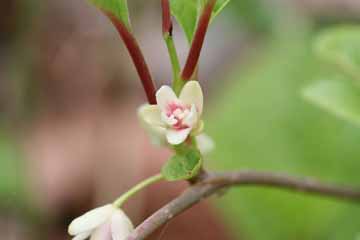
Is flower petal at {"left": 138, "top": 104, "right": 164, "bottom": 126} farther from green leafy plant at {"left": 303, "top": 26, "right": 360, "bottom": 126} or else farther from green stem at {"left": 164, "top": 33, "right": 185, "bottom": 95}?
green leafy plant at {"left": 303, "top": 26, "right": 360, "bottom": 126}

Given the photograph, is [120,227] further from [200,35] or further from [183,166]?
[200,35]

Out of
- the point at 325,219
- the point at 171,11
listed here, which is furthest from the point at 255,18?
the point at 171,11

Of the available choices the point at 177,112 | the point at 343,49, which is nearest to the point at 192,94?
the point at 177,112

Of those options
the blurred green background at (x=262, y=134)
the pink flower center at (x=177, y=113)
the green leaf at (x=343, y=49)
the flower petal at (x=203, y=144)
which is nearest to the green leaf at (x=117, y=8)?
the pink flower center at (x=177, y=113)

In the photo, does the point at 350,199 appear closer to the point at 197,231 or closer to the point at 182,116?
the point at 182,116

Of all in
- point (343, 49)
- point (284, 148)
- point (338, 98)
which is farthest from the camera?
point (284, 148)

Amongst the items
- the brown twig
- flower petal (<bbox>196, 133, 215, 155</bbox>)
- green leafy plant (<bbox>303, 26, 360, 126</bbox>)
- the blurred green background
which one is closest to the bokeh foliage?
the blurred green background

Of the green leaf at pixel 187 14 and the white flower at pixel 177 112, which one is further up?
the green leaf at pixel 187 14

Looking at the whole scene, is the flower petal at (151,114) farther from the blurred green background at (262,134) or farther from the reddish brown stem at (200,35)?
the blurred green background at (262,134)
